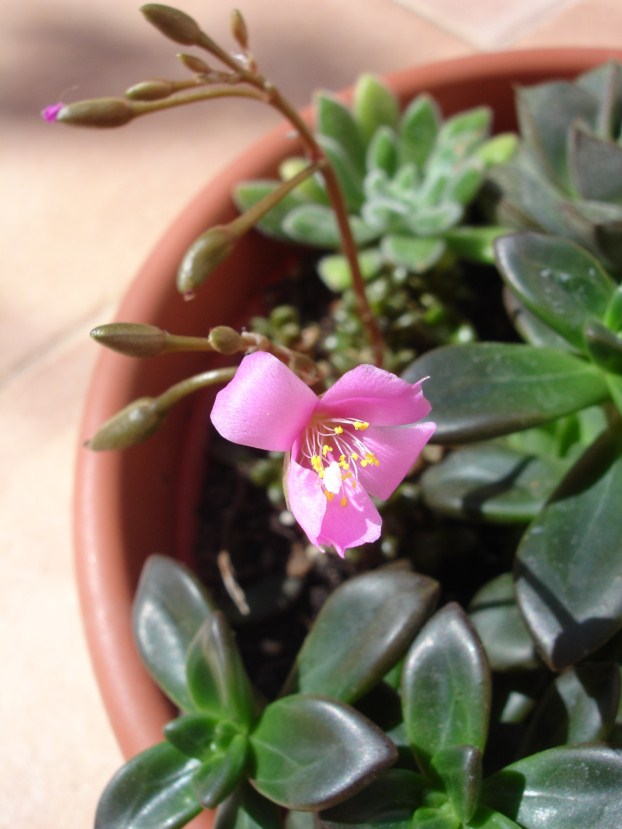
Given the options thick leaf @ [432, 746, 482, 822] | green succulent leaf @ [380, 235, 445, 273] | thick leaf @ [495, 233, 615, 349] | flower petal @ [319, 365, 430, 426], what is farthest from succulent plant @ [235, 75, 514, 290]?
thick leaf @ [432, 746, 482, 822]

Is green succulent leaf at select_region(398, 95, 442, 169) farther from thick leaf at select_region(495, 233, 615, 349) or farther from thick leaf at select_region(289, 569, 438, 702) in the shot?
thick leaf at select_region(289, 569, 438, 702)

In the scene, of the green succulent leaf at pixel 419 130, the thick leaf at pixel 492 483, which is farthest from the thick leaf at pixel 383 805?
the green succulent leaf at pixel 419 130

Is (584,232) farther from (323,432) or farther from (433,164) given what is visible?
(323,432)

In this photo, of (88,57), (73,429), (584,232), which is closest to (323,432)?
(584,232)

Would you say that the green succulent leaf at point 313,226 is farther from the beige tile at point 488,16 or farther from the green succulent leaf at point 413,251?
the beige tile at point 488,16

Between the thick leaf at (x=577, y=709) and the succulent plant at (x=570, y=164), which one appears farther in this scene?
the succulent plant at (x=570, y=164)
